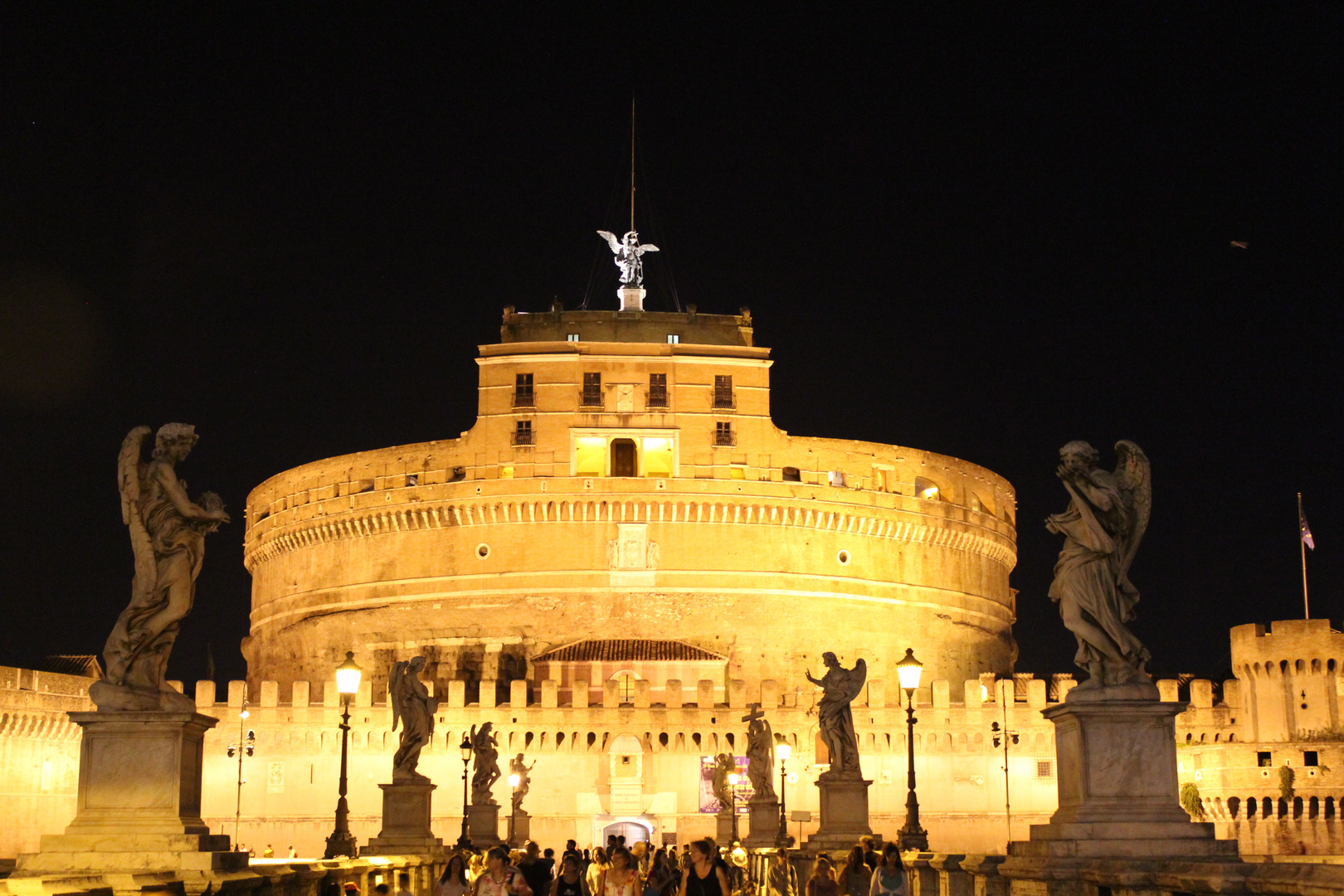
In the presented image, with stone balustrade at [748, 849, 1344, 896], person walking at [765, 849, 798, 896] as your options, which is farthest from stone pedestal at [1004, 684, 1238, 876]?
person walking at [765, 849, 798, 896]

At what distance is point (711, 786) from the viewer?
168ft

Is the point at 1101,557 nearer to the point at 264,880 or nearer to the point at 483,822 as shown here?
the point at 264,880

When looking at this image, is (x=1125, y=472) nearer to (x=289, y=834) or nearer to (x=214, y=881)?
(x=214, y=881)

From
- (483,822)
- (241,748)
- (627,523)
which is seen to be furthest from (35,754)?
(483,822)

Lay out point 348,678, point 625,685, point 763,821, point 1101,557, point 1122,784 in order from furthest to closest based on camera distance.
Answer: point 625,685 < point 763,821 < point 348,678 < point 1101,557 < point 1122,784

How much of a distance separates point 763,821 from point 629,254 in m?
35.4

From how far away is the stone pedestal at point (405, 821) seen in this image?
70.2ft

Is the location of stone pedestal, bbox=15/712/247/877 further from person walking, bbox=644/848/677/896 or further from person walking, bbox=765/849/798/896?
person walking, bbox=765/849/798/896

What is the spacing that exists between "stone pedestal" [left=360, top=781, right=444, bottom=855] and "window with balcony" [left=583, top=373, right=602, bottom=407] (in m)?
38.5

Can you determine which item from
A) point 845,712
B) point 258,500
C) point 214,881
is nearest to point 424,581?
point 258,500

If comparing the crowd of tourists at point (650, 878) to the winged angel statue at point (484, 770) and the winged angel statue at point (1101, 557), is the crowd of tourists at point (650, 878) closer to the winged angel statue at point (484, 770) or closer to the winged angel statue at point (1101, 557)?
the winged angel statue at point (1101, 557)

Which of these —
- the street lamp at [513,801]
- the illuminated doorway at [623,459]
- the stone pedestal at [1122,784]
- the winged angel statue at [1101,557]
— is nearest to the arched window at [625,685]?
the street lamp at [513,801]

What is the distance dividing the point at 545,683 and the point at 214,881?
136 ft

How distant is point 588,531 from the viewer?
5953cm
